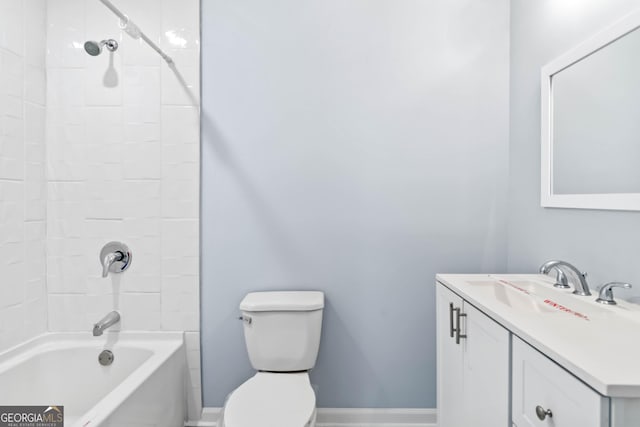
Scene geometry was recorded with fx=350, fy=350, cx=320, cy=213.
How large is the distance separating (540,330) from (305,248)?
3.73 ft

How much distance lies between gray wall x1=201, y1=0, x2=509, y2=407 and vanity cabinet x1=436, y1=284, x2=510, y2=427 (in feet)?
1.14

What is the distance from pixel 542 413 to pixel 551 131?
1.16m

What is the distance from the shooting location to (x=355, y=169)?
181 cm

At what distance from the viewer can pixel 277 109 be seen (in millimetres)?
1804

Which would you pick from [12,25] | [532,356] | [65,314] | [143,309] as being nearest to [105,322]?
[143,309]

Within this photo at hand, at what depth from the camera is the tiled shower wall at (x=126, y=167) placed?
1.77 m

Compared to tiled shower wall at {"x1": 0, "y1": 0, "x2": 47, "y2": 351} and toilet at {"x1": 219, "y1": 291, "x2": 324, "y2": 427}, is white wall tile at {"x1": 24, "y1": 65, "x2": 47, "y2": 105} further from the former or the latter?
toilet at {"x1": 219, "y1": 291, "x2": 324, "y2": 427}

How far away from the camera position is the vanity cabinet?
989 mm

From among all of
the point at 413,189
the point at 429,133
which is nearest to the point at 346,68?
the point at 429,133

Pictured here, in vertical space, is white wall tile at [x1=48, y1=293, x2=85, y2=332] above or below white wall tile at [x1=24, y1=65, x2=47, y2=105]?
below

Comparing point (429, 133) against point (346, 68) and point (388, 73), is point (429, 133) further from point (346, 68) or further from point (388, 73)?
point (346, 68)

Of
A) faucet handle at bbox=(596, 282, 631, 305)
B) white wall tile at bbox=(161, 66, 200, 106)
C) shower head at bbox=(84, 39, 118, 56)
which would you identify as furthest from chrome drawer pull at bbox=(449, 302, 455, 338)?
shower head at bbox=(84, 39, 118, 56)

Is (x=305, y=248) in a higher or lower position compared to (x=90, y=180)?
lower

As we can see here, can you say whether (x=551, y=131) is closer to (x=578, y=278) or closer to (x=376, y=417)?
(x=578, y=278)
